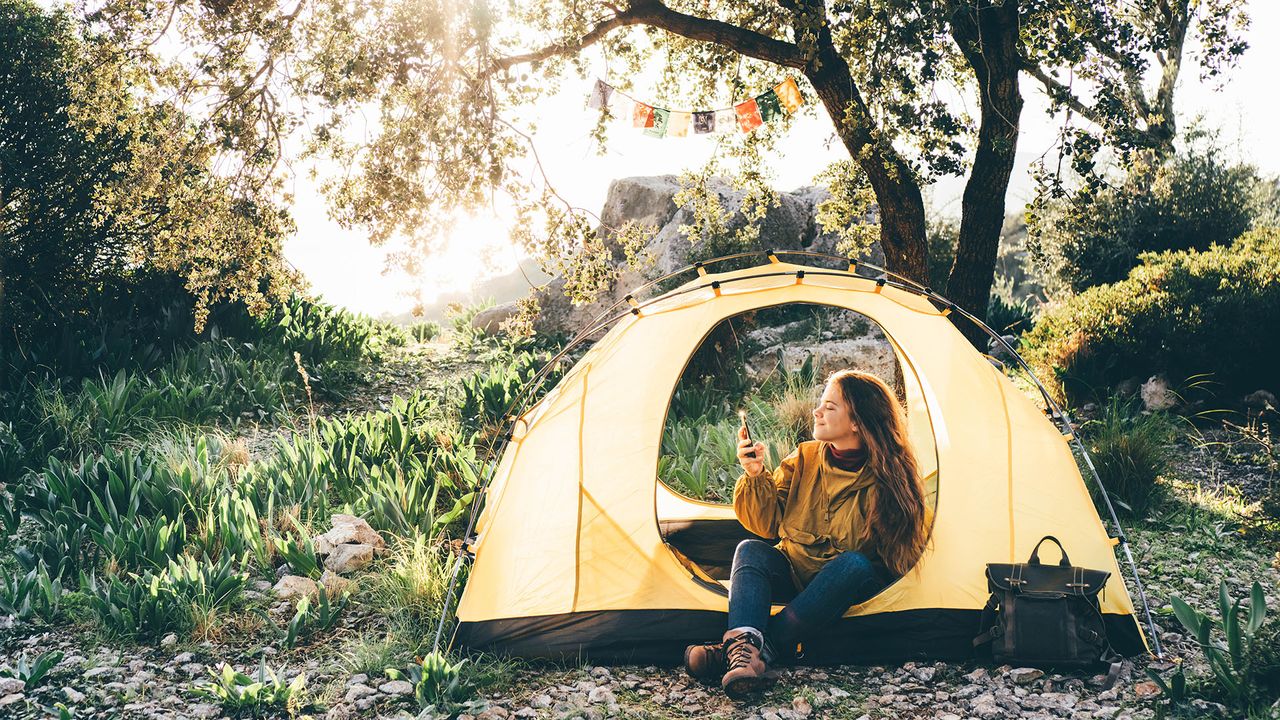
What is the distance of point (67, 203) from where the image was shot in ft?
25.3

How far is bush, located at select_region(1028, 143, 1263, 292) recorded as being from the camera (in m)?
11.5

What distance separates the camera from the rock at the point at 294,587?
4.38 metres

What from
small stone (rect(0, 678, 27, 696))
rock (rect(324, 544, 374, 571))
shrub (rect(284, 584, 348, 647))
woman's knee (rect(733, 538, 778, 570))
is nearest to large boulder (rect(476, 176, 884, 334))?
rock (rect(324, 544, 374, 571))

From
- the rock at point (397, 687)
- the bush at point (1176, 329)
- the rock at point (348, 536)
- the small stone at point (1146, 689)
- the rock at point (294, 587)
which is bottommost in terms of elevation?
the rock at point (397, 687)

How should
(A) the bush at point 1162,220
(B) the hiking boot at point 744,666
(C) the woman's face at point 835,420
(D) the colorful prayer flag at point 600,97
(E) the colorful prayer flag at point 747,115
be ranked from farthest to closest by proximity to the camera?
1. (A) the bush at point 1162,220
2. (E) the colorful prayer flag at point 747,115
3. (D) the colorful prayer flag at point 600,97
4. (C) the woman's face at point 835,420
5. (B) the hiking boot at point 744,666

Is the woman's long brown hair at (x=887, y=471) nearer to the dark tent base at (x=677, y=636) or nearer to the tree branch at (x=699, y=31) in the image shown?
the dark tent base at (x=677, y=636)

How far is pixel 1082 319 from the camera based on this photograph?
7.95 metres

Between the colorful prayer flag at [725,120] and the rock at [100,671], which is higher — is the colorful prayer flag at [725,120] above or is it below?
above

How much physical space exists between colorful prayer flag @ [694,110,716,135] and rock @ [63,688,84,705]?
5.14 meters

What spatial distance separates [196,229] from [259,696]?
3.51 m

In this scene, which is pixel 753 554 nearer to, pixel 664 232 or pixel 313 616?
pixel 313 616

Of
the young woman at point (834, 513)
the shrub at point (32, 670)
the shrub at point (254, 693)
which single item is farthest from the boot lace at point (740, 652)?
the shrub at point (32, 670)

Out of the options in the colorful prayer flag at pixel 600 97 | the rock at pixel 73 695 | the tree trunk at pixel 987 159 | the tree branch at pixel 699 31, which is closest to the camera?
the rock at pixel 73 695

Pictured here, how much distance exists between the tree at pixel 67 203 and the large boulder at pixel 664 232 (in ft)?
12.9
